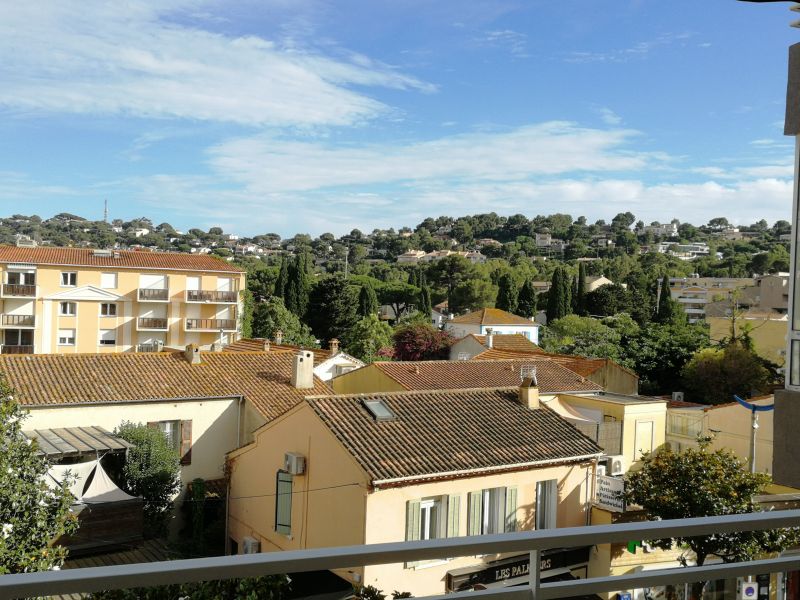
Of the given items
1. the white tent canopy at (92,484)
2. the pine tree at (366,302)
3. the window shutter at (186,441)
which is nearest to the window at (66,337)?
the pine tree at (366,302)

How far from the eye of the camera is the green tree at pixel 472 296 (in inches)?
2972

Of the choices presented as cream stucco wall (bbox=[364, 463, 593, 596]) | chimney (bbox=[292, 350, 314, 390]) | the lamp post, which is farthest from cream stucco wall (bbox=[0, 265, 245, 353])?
the lamp post

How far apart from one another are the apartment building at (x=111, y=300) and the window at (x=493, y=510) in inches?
1105

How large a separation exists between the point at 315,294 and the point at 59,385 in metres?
38.1

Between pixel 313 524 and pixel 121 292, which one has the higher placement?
pixel 121 292

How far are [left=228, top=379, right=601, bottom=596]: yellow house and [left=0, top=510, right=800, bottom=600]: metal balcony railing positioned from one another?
946 centimetres

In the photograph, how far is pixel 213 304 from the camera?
4553 centimetres

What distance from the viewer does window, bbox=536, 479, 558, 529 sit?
14.0 meters

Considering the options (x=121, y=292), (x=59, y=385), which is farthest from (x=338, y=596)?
(x=121, y=292)

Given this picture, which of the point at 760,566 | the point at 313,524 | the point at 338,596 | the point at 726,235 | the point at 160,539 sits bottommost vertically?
the point at 160,539

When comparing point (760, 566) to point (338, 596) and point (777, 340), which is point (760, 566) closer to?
point (338, 596)

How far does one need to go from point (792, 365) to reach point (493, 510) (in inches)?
366

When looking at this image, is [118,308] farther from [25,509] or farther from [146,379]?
[25,509]

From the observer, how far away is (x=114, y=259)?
43281mm
